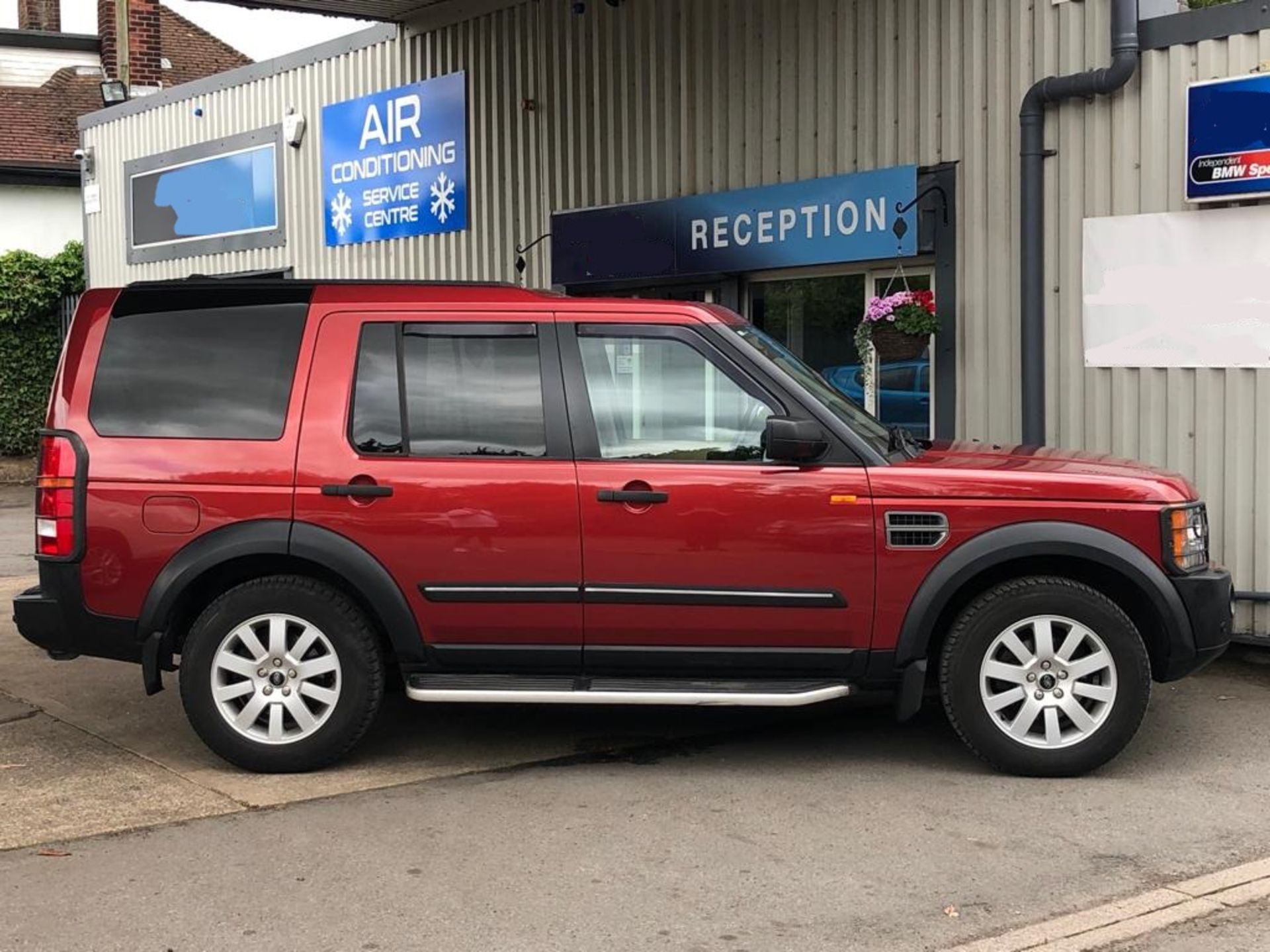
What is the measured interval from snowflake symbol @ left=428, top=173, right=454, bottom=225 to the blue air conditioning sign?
1.62 metres

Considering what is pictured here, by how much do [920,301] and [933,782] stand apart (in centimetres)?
441

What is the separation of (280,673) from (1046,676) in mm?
3053

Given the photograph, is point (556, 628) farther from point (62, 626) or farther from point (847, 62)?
point (847, 62)

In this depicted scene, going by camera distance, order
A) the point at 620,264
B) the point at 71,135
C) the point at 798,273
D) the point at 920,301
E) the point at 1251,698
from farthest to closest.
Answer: the point at 71,135
the point at 620,264
the point at 798,273
the point at 920,301
the point at 1251,698

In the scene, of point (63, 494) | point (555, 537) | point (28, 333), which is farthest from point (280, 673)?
point (28, 333)

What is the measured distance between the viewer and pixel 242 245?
56.0 feet

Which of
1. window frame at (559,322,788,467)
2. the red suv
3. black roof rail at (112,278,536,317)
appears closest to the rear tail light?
the red suv

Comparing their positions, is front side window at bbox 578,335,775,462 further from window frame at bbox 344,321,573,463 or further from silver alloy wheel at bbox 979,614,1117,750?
silver alloy wheel at bbox 979,614,1117,750

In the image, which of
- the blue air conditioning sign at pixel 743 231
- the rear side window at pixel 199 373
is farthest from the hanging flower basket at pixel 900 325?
the rear side window at pixel 199 373

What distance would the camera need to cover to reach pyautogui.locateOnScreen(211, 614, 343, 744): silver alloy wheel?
19.9ft

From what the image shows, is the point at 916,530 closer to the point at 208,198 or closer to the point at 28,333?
the point at 208,198

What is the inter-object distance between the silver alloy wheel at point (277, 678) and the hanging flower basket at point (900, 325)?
4.96m

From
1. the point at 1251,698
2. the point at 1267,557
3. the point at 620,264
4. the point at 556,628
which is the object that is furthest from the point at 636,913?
the point at 620,264

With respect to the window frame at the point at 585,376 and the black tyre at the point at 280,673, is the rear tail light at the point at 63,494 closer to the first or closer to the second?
the black tyre at the point at 280,673
